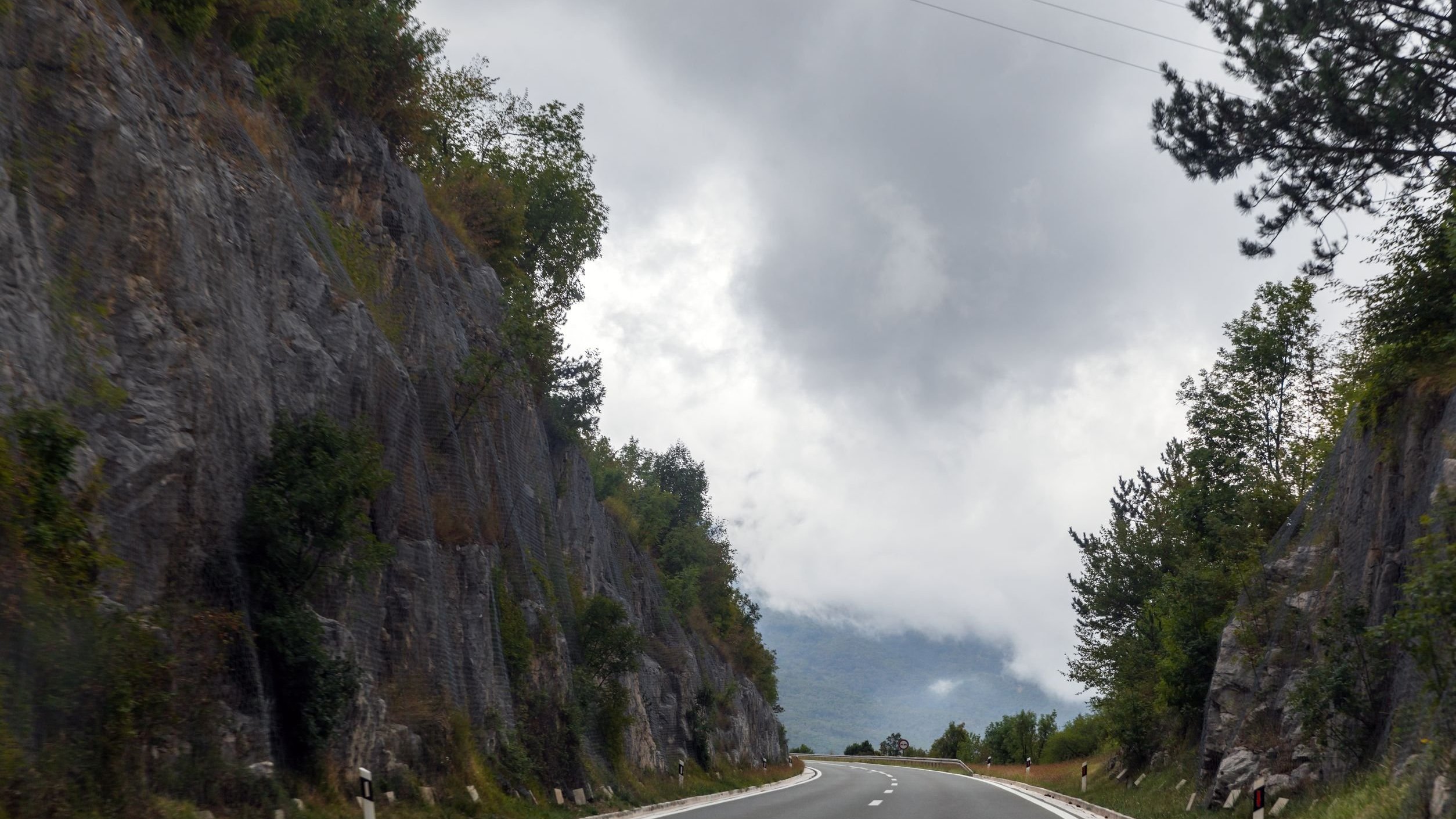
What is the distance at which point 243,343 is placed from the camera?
47.4 feet

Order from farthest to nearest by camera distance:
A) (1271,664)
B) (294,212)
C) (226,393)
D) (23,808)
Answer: (1271,664), (294,212), (226,393), (23,808)

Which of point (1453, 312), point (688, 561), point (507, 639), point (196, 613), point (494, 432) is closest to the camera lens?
point (196, 613)

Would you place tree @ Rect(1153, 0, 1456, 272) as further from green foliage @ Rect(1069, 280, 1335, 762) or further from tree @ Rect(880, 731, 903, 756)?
tree @ Rect(880, 731, 903, 756)

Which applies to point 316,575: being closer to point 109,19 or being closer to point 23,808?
point 23,808

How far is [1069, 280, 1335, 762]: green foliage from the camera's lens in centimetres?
2597

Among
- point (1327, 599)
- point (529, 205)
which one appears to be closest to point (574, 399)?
point (529, 205)

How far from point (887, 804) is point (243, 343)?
47.2ft

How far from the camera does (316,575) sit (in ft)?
46.3

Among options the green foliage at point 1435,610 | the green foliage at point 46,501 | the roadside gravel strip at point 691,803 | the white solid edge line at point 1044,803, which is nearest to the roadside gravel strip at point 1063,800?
the white solid edge line at point 1044,803

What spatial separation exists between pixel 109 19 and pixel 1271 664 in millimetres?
21840

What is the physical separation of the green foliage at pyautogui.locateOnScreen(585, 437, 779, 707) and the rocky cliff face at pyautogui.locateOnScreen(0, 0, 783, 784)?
23.3m

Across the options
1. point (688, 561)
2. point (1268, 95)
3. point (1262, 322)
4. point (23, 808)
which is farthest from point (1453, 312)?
point (688, 561)

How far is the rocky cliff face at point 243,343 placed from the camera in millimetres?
11188

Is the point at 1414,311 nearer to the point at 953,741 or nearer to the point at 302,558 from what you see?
the point at 302,558
